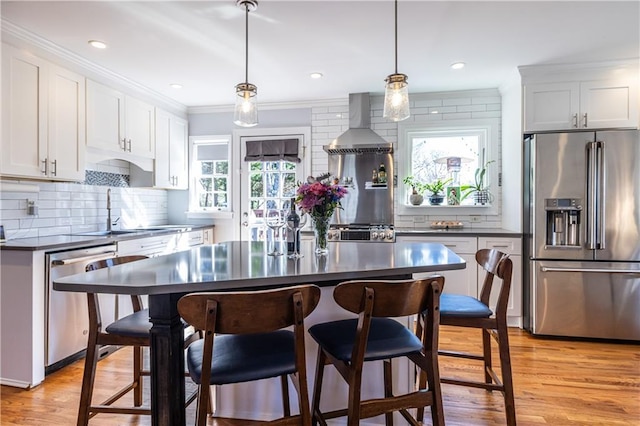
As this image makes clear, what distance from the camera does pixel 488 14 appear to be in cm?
247

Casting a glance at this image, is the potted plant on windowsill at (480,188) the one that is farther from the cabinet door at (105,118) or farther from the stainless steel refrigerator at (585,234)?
the cabinet door at (105,118)

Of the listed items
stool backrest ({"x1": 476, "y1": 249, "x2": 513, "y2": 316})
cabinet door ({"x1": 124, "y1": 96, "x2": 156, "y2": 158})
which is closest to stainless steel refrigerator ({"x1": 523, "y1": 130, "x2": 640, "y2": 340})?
stool backrest ({"x1": 476, "y1": 249, "x2": 513, "y2": 316})

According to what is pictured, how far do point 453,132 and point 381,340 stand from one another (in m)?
3.41

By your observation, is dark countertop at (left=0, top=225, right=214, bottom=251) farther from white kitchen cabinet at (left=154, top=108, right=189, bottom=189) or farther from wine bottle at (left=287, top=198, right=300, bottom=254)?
wine bottle at (left=287, top=198, right=300, bottom=254)

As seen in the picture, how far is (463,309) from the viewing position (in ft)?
6.28

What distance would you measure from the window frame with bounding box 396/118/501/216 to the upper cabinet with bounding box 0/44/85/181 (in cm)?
330

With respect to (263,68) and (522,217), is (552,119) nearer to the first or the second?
(522,217)

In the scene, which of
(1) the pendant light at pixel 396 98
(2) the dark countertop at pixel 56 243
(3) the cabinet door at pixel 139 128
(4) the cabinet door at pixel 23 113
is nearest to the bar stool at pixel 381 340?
(1) the pendant light at pixel 396 98

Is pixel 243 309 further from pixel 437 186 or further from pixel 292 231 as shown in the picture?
pixel 437 186

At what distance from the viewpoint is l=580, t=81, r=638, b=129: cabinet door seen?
3.26 metres

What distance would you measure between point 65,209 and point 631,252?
5029 millimetres

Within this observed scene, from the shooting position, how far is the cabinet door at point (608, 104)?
3262mm

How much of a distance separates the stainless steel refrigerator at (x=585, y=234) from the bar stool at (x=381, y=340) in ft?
7.75

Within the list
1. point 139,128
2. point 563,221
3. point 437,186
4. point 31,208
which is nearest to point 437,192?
point 437,186
